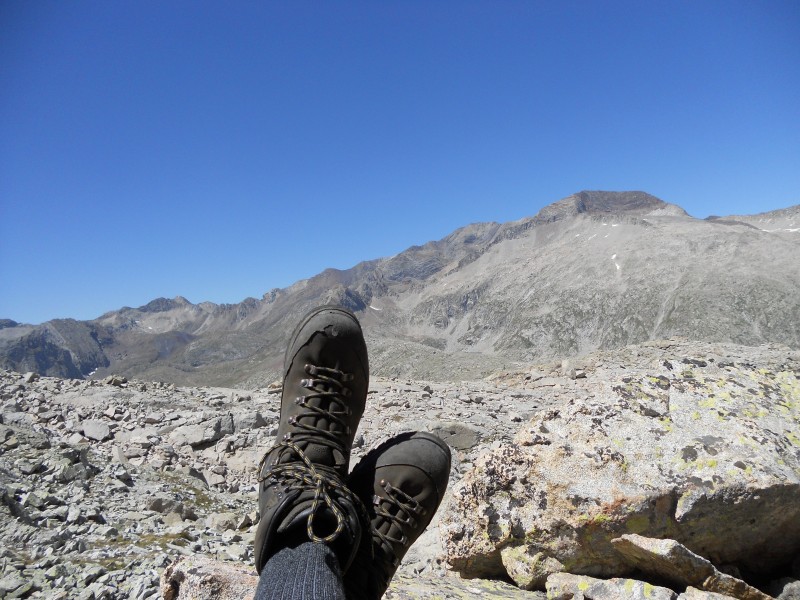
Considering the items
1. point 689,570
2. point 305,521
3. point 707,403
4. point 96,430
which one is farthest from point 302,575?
point 96,430

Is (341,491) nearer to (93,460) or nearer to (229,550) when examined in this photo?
A: (229,550)

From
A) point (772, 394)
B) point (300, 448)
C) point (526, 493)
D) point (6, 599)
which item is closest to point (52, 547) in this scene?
point (6, 599)

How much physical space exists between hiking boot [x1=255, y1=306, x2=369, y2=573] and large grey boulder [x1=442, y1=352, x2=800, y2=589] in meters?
1.52

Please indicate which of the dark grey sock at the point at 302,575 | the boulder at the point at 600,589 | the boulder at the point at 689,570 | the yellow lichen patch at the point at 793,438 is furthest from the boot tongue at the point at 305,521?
the yellow lichen patch at the point at 793,438

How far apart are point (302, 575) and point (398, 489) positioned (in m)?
1.39

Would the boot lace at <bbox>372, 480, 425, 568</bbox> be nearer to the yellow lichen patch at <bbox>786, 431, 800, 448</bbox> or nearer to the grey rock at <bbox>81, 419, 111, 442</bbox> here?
the yellow lichen patch at <bbox>786, 431, 800, 448</bbox>

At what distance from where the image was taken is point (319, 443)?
425cm

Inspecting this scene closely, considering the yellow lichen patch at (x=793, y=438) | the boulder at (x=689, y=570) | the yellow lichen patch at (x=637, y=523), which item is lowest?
the boulder at (x=689, y=570)

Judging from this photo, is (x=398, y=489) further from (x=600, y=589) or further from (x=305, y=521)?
(x=600, y=589)

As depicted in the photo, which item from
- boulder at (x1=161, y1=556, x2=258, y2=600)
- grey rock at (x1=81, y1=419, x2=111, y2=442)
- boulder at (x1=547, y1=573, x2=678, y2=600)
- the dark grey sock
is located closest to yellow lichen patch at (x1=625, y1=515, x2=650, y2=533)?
boulder at (x1=547, y1=573, x2=678, y2=600)

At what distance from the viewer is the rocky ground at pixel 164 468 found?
4246 millimetres

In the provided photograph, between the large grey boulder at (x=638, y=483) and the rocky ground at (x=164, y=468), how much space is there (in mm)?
138

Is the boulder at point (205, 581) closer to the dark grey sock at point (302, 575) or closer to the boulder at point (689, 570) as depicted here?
the dark grey sock at point (302, 575)

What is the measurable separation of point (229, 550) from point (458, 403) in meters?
7.47
